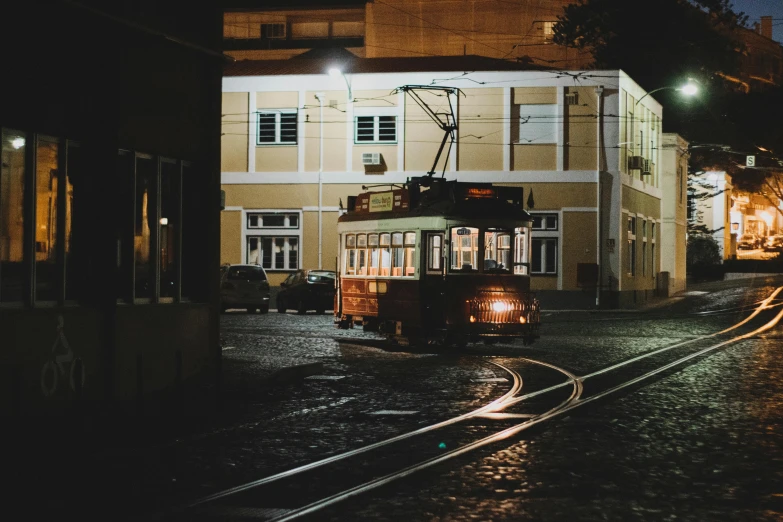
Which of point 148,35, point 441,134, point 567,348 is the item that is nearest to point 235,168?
point 441,134

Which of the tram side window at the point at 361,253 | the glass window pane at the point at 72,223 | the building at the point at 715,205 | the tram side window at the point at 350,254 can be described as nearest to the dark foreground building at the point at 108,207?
the glass window pane at the point at 72,223

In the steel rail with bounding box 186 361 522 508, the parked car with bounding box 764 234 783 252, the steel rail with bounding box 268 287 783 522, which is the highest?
the parked car with bounding box 764 234 783 252

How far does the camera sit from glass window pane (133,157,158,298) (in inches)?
595

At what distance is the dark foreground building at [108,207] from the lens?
12.5 metres

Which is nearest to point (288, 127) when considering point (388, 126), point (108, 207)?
point (388, 126)

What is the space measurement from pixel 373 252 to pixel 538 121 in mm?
21093

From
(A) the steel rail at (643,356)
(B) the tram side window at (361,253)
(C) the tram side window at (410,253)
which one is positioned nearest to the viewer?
(A) the steel rail at (643,356)

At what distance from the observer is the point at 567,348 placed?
2428 cm

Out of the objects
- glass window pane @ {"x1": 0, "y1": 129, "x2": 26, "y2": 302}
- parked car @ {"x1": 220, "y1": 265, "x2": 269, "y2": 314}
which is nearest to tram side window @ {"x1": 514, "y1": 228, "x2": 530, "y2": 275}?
glass window pane @ {"x1": 0, "y1": 129, "x2": 26, "y2": 302}

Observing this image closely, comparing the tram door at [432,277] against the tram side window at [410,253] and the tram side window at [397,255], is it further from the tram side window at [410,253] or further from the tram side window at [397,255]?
the tram side window at [397,255]

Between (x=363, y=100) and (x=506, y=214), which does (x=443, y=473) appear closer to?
(x=506, y=214)

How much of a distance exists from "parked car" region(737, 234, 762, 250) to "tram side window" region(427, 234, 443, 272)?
82.1 metres

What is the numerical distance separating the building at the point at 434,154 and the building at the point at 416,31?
51.0 ft

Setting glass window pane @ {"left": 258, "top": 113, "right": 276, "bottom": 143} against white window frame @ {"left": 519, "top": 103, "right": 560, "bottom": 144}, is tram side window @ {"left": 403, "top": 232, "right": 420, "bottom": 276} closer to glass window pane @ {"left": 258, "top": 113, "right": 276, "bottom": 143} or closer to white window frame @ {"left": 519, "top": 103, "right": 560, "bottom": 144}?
white window frame @ {"left": 519, "top": 103, "right": 560, "bottom": 144}
